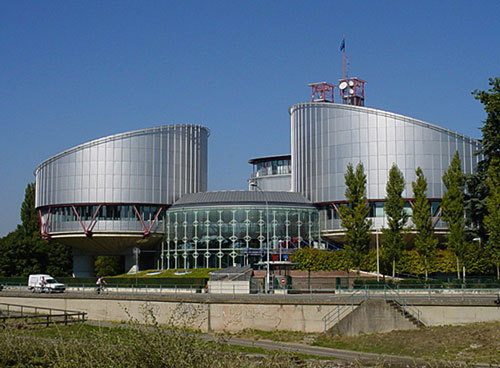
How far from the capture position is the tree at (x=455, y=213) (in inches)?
2749

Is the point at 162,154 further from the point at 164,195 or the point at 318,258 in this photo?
the point at 318,258

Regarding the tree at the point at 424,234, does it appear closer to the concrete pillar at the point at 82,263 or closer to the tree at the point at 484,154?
the tree at the point at 484,154

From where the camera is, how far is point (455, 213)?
70625 mm

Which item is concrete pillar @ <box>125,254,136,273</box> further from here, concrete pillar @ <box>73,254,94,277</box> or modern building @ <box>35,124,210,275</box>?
concrete pillar @ <box>73,254,94,277</box>

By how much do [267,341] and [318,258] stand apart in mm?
39388

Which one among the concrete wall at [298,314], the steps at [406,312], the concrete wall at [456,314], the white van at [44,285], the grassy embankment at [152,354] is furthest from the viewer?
the white van at [44,285]

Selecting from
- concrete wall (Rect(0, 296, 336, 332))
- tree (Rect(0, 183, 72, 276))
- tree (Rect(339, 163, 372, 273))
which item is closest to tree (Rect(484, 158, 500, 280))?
tree (Rect(339, 163, 372, 273))

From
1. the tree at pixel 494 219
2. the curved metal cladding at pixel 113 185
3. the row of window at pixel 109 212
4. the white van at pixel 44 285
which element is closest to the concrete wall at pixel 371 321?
the tree at pixel 494 219

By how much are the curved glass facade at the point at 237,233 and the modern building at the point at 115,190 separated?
24.0 ft

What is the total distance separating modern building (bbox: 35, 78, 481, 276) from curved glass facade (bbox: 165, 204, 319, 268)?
0.14 meters

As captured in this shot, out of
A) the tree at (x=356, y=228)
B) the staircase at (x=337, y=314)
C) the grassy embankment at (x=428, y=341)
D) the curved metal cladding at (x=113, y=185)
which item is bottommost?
the grassy embankment at (x=428, y=341)

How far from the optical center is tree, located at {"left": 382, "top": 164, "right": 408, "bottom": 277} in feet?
244

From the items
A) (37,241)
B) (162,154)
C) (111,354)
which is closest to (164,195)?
(162,154)

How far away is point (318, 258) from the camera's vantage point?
270ft
